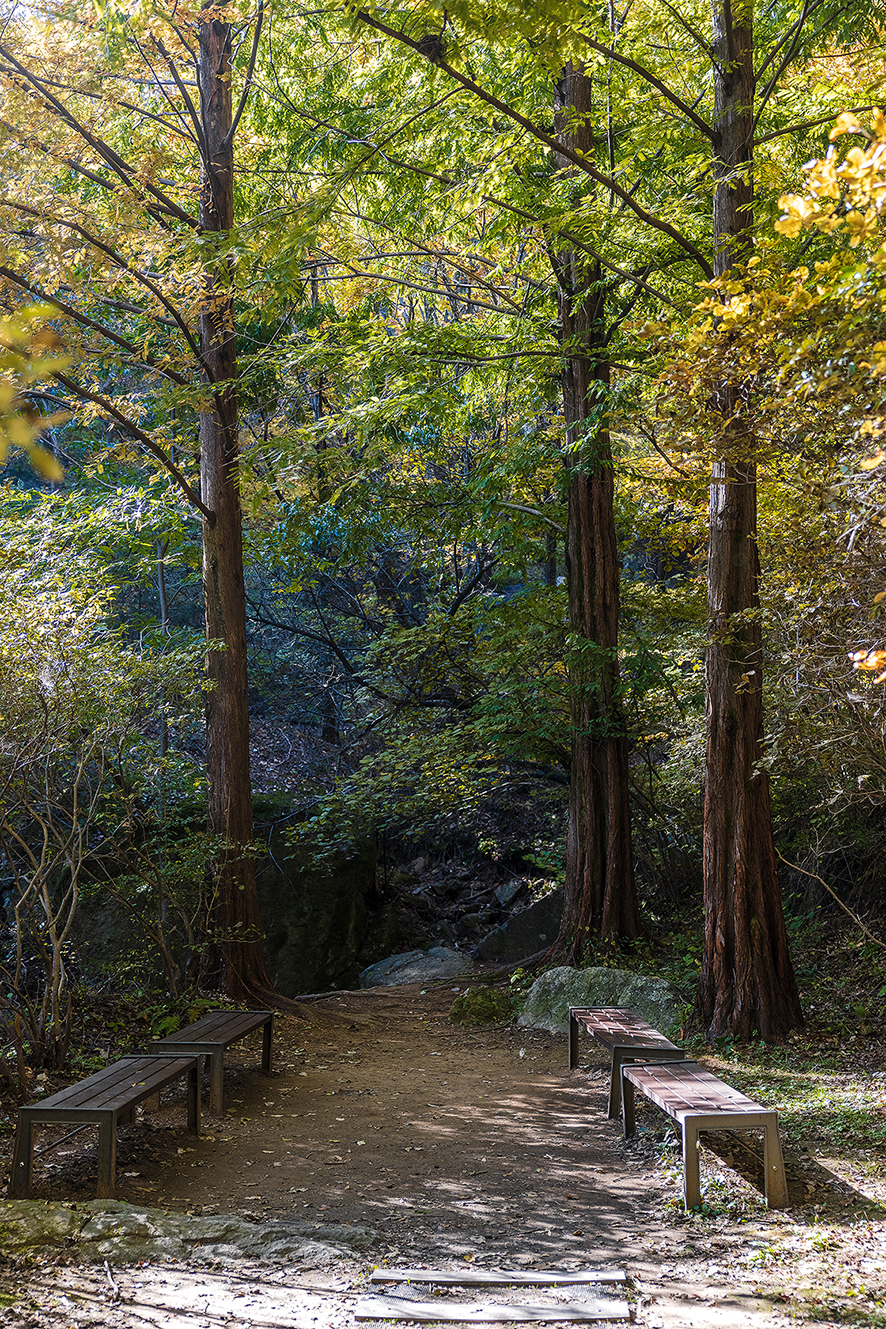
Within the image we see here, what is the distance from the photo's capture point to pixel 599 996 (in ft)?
26.1

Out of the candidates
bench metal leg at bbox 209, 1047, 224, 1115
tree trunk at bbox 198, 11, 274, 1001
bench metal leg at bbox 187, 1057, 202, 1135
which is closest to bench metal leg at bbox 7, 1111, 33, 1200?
bench metal leg at bbox 187, 1057, 202, 1135

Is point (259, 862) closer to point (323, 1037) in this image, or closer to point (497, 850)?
point (497, 850)

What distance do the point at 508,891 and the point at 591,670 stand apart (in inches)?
207

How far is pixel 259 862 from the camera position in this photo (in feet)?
39.8

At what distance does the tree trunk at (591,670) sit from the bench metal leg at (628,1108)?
4091mm

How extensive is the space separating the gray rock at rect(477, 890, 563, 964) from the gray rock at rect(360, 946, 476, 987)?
335mm

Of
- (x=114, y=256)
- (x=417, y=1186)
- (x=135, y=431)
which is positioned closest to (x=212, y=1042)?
(x=417, y=1186)

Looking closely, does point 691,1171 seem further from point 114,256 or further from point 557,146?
point 114,256

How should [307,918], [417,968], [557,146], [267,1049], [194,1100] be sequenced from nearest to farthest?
1. [194,1100]
2. [557,146]
3. [267,1049]
4. [417,968]
5. [307,918]

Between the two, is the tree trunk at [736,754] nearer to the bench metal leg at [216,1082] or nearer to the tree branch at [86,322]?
the bench metal leg at [216,1082]

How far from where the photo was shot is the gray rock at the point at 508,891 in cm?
1349

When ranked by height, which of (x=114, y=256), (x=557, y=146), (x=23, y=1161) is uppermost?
(x=114, y=256)

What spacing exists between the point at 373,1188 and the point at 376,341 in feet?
23.8

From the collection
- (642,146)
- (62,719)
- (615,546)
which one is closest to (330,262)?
(642,146)
